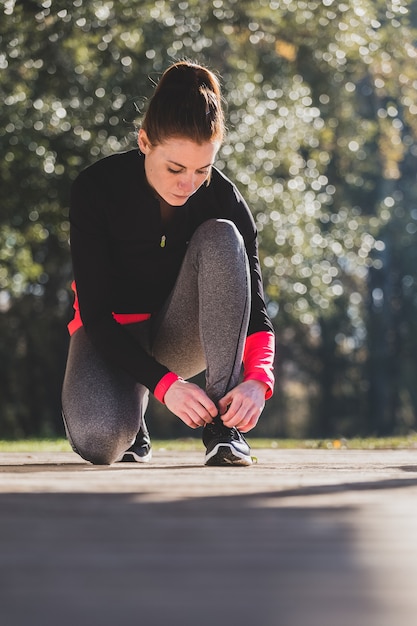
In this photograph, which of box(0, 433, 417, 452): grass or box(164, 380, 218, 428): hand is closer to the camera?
box(164, 380, 218, 428): hand

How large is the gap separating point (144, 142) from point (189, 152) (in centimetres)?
26

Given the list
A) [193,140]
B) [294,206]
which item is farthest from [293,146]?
[193,140]

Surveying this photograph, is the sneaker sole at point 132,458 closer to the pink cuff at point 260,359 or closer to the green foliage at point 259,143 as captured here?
the pink cuff at point 260,359

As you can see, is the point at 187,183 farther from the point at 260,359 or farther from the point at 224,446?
the point at 224,446

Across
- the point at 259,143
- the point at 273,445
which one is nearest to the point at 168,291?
the point at 273,445

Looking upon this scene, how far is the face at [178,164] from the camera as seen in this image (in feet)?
8.82

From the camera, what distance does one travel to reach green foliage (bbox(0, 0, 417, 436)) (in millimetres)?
9383

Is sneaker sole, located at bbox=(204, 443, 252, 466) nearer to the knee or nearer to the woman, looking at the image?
the woman

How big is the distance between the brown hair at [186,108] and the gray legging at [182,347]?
0.87 feet

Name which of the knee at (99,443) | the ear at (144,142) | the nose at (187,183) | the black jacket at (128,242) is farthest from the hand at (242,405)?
the ear at (144,142)

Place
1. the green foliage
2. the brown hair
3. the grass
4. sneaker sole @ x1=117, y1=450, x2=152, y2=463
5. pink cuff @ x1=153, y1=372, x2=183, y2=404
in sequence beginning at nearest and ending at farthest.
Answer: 1. pink cuff @ x1=153, y1=372, x2=183, y2=404
2. the brown hair
3. sneaker sole @ x1=117, y1=450, x2=152, y2=463
4. the grass
5. the green foliage

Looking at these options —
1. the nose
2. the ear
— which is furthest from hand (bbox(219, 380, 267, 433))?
the ear

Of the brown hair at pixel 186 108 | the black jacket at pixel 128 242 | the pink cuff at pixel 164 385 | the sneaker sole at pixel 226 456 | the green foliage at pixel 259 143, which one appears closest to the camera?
the sneaker sole at pixel 226 456

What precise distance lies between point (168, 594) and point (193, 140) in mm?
1952
